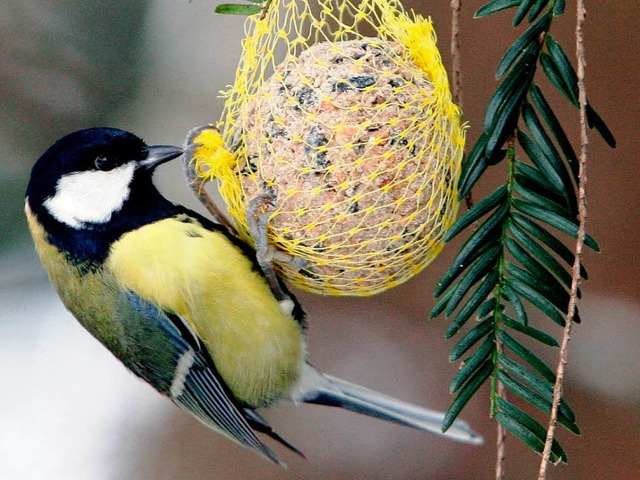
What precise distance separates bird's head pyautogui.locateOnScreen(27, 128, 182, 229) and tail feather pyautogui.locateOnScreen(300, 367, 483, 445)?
1.52ft

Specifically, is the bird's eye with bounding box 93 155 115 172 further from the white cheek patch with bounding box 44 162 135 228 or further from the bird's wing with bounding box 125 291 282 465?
the bird's wing with bounding box 125 291 282 465

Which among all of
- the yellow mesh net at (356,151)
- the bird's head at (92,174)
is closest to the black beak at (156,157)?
the bird's head at (92,174)

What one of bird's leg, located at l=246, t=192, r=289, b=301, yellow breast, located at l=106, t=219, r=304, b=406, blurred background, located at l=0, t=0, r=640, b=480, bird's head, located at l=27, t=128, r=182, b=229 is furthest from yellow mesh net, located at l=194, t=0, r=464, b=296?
blurred background, located at l=0, t=0, r=640, b=480

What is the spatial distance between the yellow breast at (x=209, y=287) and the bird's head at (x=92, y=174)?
8 cm

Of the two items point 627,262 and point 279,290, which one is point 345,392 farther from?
point 627,262

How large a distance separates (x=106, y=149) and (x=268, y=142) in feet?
1.25

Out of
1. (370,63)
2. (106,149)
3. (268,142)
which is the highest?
(370,63)

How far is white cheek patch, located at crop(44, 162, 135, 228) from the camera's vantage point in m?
1.24

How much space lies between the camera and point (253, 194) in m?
1.02

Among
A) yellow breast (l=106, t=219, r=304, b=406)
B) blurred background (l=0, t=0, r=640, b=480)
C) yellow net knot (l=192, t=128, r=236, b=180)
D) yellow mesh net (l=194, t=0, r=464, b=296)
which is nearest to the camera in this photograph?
yellow mesh net (l=194, t=0, r=464, b=296)

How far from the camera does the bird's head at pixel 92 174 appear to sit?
1.23 meters

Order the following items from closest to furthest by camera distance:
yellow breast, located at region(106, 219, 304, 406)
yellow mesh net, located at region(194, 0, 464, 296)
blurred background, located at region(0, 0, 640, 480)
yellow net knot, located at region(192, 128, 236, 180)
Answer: yellow mesh net, located at region(194, 0, 464, 296) < yellow net knot, located at region(192, 128, 236, 180) < yellow breast, located at region(106, 219, 304, 406) < blurred background, located at region(0, 0, 640, 480)

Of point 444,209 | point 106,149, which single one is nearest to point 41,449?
point 106,149

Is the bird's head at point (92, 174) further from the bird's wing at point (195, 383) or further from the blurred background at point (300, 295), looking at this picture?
the blurred background at point (300, 295)
